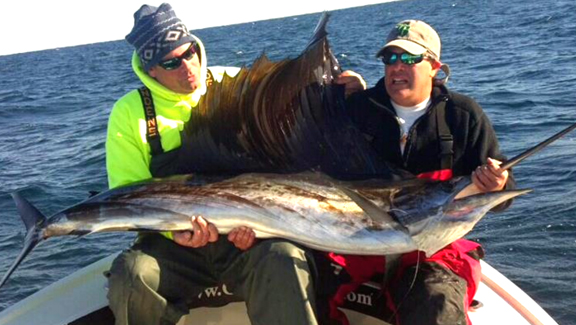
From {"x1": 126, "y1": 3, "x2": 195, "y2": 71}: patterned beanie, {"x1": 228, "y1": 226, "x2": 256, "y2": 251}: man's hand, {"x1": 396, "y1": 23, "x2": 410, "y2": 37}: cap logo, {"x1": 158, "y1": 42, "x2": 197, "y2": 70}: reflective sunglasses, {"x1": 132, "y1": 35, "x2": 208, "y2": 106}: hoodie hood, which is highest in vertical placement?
{"x1": 126, "y1": 3, "x2": 195, "y2": 71}: patterned beanie

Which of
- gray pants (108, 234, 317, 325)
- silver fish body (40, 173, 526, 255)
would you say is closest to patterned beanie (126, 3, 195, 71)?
silver fish body (40, 173, 526, 255)

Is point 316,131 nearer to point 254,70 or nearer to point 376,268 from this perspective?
point 254,70

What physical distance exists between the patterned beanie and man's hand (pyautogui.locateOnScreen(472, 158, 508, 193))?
4.37ft

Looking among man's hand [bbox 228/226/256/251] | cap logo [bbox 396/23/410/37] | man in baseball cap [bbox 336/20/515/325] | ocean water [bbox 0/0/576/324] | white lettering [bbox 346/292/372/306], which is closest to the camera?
man's hand [bbox 228/226/256/251]

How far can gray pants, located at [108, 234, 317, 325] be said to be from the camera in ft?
7.87

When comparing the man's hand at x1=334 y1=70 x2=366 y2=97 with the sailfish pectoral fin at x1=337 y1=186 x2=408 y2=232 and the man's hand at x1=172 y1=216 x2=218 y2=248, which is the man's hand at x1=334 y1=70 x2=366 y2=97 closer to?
the sailfish pectoral fin at x1=337 y1=186 x2=408 y2=232

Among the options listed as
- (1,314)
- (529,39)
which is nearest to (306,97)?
(1,314)

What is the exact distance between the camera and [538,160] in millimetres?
6883

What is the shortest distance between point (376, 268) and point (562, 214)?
11.5ft

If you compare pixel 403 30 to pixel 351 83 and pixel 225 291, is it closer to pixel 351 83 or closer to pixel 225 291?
pixel 351 83

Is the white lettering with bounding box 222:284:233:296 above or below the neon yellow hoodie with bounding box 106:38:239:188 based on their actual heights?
below

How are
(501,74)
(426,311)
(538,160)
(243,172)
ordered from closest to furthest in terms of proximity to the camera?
1. (426,311)
2. (243,172)
3. (538,160)
4. (501,74)

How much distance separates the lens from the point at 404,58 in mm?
2783

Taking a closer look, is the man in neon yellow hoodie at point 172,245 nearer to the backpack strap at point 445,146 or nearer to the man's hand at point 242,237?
the man's hand at point 242,237
